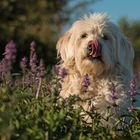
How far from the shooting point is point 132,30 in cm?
4684

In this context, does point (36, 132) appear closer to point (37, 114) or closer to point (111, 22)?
point (37, 114)

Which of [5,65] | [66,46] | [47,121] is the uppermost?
[66,46]

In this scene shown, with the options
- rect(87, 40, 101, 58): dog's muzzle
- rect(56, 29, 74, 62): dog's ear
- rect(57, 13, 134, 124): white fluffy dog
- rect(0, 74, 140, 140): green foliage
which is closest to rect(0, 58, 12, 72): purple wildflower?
rect(0, 74, 140, 140): green foliage

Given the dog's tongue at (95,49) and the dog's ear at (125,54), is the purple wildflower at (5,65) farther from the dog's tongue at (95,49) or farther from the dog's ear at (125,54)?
the dog's ear at (125,54)

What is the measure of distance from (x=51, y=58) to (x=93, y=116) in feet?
57.8

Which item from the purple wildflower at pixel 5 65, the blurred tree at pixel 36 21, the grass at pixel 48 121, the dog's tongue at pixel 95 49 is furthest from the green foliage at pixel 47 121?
the blurred tree at pixel 36 21

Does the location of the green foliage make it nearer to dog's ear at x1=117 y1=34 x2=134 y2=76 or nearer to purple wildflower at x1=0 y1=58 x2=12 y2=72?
purple wildflower at x1=0 y1=58 x2=12 y2=72

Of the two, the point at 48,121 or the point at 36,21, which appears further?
the point at 36,21

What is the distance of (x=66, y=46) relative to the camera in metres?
8.37

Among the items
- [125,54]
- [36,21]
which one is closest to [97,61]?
[125,54]

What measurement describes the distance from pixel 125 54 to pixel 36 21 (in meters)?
23.7

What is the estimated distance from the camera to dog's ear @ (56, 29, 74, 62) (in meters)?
8.09

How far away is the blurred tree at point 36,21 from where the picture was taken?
83.0 ft

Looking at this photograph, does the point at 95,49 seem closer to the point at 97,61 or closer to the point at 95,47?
the point at 95,47
